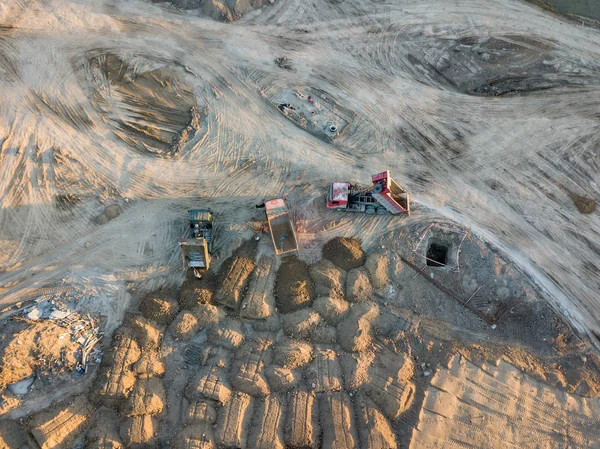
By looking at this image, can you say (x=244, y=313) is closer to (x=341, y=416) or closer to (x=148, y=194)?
(x=341, y=416)

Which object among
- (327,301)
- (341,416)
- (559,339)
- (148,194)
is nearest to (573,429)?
(559,339)

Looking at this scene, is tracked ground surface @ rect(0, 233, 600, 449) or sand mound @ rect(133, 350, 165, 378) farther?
sand mound @ rect(133, 350, 165, 378)

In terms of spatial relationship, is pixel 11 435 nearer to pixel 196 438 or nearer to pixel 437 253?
pixel 196 438

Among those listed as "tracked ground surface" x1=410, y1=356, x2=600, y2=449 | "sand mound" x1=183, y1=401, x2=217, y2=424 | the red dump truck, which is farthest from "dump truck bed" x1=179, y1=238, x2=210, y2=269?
"tracked ground surface" x1=410, y1=356, x2=600, y2=449

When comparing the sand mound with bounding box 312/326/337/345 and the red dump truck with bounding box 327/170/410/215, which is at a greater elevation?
the red dump truck with bounding box 327/170/410/215

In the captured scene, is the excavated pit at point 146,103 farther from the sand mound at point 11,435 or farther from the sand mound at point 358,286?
the sand mound at point 11,435

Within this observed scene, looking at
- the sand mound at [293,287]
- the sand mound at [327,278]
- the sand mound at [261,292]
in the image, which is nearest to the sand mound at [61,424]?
the sand mound at [261,292]

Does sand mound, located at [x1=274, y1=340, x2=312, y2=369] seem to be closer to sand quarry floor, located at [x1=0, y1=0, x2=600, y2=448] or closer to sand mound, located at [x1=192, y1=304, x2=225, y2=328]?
sand quarry floor, located at [x1=0, y1=0, x2=600, y2=448]
